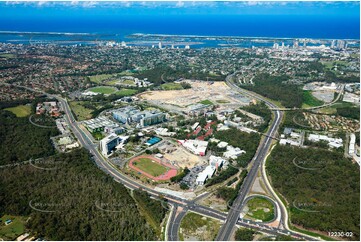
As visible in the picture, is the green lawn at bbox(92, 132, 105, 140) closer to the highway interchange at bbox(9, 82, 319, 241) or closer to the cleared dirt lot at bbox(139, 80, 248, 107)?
the highway interchange at bbox(9, 82, 319, 241)

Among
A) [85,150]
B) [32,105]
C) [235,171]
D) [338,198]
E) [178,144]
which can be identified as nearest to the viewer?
[338,198]

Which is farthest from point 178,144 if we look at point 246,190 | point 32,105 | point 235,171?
point 32,105

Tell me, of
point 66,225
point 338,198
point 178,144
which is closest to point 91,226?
point 66,225

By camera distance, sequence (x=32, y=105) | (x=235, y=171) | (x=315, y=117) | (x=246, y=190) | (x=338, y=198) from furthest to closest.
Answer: (x=32, y=105) → (x=315, y=117) → (x=235, y=171) → (x=246, y=190) → (x=338, y=198)

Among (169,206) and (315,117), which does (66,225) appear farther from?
(315,117)

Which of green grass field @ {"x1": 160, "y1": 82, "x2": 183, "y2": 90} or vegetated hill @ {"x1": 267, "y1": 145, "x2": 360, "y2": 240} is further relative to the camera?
green grass field @ {"x1": 160, "y1": 82, "x2": 183, "y2": 90}

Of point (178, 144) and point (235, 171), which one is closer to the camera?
point (235, 171)

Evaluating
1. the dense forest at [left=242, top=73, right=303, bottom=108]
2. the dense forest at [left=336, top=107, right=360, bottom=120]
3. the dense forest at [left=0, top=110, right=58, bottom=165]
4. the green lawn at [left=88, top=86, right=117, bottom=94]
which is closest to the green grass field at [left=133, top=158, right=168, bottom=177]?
the dense forest at [left=0, top=110, right=58, bottom=165]
